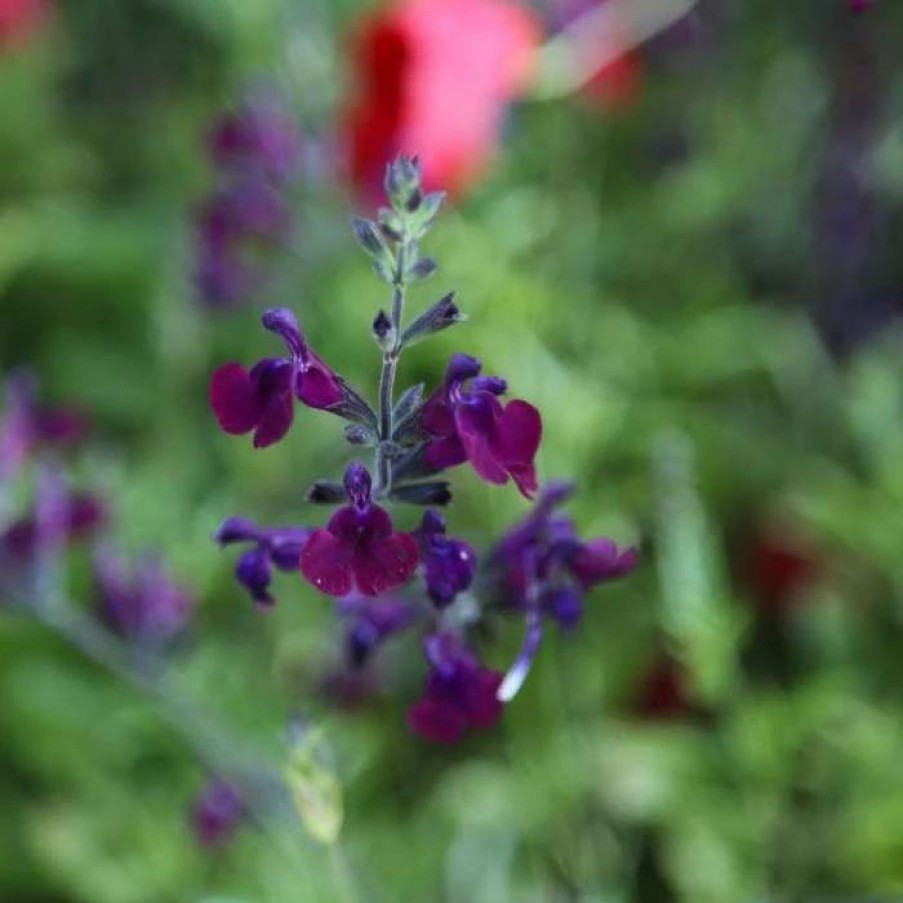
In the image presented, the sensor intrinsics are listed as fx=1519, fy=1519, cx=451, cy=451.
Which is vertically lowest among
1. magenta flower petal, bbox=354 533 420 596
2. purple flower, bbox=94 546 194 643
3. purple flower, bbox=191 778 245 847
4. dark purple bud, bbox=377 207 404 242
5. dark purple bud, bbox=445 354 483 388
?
magenta flower petal, bbox=354 533 420 596

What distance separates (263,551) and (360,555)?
13 centimetres

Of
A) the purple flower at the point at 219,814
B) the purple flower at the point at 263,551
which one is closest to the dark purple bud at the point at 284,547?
the purple flower at the point at 263,551

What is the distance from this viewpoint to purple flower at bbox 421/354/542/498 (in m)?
0.57

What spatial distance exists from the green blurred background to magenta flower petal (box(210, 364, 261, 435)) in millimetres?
350

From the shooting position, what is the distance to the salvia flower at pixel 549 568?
2.30ft

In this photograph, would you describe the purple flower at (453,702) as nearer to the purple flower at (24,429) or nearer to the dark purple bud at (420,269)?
the dark purple bud at (420,269)

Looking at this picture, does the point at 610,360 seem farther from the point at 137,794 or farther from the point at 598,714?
the point at 137,794

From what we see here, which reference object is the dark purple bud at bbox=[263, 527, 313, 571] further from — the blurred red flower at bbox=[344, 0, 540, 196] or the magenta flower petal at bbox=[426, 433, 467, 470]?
the blurred red flower at bbox=[344, 0, 540, 196]

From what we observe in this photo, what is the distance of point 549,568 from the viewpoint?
715 mm

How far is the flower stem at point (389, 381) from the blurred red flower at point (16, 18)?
1.47 metres

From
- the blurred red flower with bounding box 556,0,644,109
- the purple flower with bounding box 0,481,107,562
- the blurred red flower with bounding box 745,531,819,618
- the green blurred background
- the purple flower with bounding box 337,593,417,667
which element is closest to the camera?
the purple flower with bounding box 337,593,417,667

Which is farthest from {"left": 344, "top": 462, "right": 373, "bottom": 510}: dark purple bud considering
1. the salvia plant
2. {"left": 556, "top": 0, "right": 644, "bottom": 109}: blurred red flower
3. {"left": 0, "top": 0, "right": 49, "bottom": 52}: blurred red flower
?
{"left": 0, "top": 0, "right": 49, "bottom": 52}: blurred red flower

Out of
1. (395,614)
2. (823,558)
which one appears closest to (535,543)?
(395,614)

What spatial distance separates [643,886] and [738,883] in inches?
7.2
